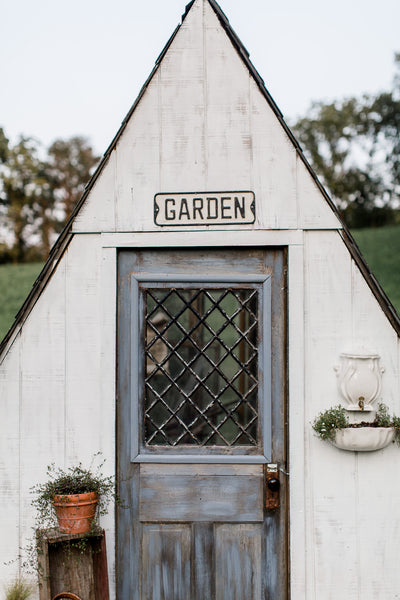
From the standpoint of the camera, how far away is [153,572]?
3.44 m

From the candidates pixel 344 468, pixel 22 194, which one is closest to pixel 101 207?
pixel 344 468

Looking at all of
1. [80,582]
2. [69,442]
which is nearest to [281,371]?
[69,442]

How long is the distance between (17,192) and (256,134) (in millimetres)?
23197

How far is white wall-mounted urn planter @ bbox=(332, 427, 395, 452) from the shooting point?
3.24m

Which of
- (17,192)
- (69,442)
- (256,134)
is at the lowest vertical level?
(69,442)

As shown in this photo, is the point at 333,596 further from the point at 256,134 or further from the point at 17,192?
the point at 17,192

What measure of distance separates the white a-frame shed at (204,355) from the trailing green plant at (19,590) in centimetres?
7

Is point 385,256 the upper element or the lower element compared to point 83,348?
upper

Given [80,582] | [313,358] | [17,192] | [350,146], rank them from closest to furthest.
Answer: [80,582], [313,358], [17,192], [350,146]

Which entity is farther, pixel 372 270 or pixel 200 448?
pixel 372 270

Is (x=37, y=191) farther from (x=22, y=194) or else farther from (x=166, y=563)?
(x=166, y=563)

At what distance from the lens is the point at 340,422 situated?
3271 millimetres

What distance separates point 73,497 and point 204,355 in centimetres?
110

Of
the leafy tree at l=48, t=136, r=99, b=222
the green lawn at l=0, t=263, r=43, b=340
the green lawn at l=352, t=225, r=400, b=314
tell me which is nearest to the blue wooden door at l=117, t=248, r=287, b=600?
the green lawn at l=0, t=263, r=43, b=340
